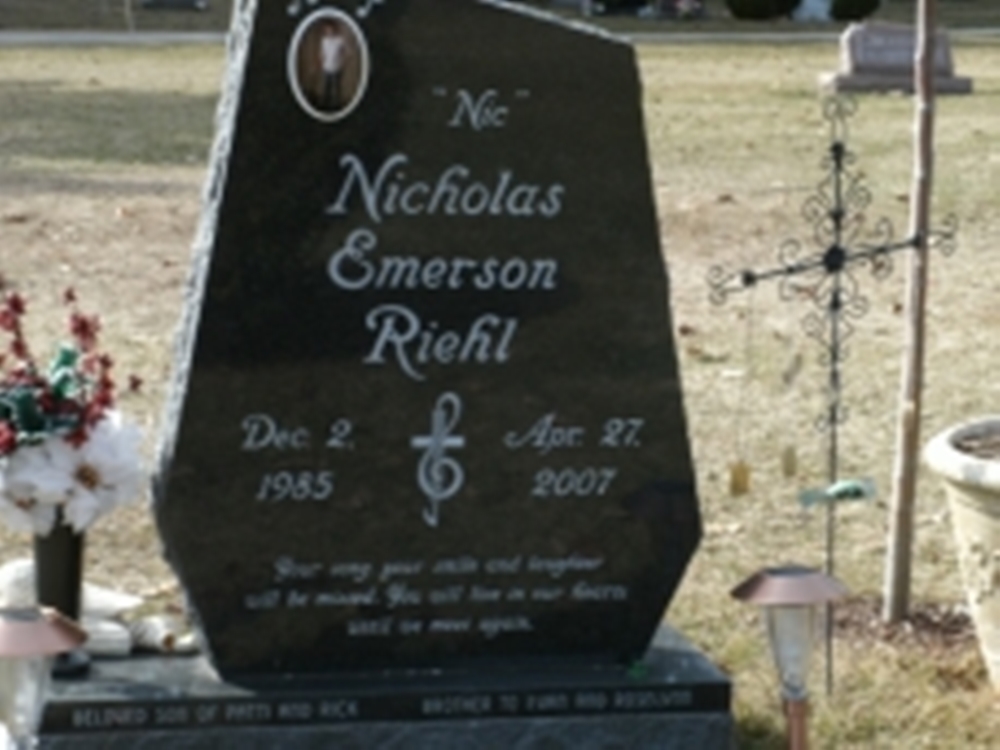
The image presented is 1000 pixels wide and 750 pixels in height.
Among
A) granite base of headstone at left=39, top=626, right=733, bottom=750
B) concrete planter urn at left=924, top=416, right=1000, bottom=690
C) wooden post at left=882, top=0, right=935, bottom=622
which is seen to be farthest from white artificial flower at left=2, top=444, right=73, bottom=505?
wooden post at left=882, top=0, right=935, bottom=622

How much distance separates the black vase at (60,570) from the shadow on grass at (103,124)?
1241cm

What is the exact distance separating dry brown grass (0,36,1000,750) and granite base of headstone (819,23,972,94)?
0.60m

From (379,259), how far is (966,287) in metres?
7.53

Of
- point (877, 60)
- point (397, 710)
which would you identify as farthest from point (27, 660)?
point (877, 60)

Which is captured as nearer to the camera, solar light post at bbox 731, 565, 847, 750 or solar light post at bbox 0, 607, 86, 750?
solar light post at bbox 0, 607, 86, 750

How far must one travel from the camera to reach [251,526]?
5602 millimetres

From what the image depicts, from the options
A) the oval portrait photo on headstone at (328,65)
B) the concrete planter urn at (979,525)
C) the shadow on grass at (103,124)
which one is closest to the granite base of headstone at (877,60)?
the shadow on grass at (103,124)

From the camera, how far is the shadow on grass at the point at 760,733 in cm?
612

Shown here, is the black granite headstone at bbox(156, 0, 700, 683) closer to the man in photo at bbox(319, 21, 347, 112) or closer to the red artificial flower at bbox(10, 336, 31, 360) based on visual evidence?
the man in photo at bbox(319, 21, 347, 112)

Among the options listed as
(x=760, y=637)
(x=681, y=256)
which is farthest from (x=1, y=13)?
(x=760, y=637)

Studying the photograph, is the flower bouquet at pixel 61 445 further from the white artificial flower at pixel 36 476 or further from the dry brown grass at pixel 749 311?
the dry brown grass at pixel 749 311

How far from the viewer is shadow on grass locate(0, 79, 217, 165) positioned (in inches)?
738

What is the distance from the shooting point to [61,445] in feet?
18.6

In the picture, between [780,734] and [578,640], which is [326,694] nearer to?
[578,640]
